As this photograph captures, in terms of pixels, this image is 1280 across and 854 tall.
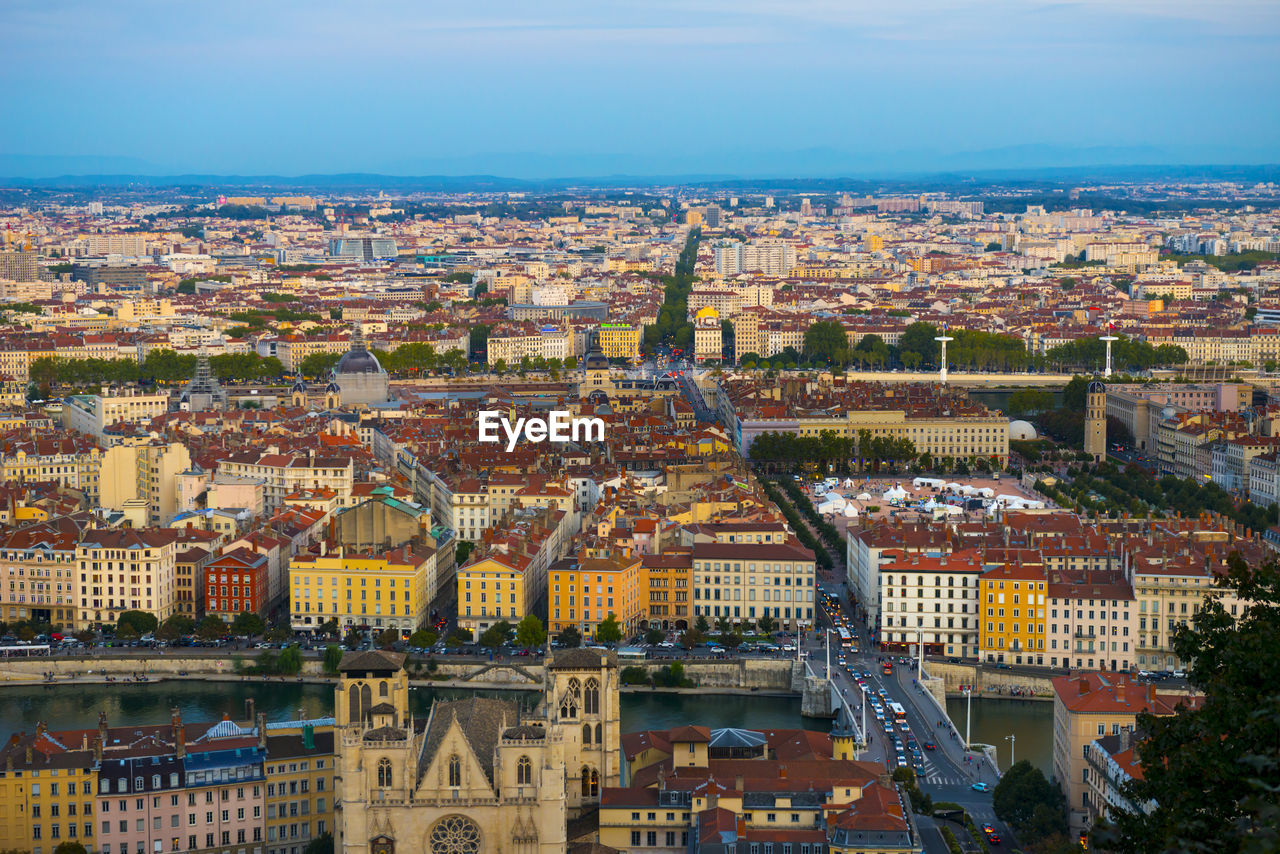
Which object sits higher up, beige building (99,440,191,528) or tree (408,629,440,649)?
beige building (99,440,191,528)

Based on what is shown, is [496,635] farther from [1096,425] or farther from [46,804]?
[1096,425]

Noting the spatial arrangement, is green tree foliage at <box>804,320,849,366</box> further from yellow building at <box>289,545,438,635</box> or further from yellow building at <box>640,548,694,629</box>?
yellow building at <box>289,545,438,635</box>

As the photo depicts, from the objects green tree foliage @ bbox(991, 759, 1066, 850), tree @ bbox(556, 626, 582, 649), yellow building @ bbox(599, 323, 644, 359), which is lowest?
tree @ bbox(556, 626, 582, 649)

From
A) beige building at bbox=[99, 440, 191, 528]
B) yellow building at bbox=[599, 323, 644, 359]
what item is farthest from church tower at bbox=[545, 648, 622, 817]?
yellow building at bbox=[599, 323, 644, 359]

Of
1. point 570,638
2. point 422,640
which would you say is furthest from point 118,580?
point 570,638

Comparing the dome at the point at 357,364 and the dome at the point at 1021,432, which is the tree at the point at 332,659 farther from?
the dome at the point at 357,364

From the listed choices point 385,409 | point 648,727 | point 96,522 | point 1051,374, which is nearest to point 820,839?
point 648,727

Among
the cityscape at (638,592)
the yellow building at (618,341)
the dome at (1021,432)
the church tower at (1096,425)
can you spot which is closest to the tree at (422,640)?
the cityscape at (638,592)

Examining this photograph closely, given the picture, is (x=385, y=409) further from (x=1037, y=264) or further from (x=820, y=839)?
(x=1037, y=264)
